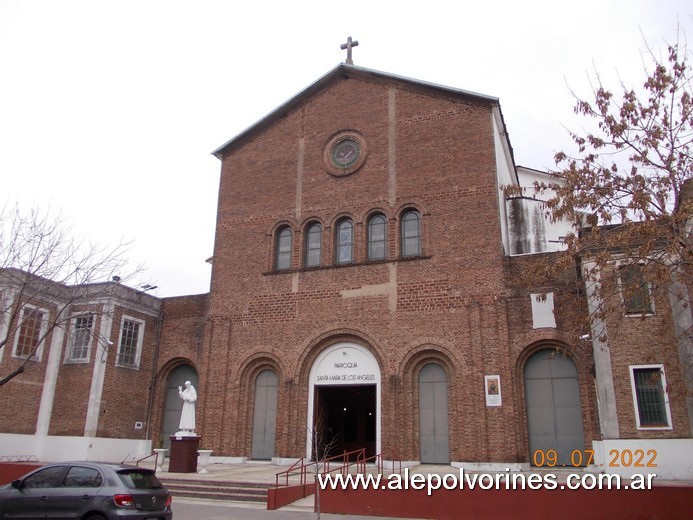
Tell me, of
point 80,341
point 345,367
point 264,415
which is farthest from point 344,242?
point 80,341

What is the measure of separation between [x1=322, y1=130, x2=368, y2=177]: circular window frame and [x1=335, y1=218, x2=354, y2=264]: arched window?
195 cm

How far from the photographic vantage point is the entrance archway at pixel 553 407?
1823 cm

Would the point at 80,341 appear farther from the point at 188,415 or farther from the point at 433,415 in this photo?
the point at 433,415

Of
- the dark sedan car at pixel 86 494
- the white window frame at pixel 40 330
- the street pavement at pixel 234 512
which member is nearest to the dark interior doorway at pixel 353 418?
the street pavement at pixel 234 512

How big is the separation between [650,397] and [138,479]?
12.8 m

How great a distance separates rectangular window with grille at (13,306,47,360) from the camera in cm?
2109

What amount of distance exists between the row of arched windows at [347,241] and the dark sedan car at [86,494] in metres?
12.3

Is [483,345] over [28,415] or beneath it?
over

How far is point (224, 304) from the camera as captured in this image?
23.3 m

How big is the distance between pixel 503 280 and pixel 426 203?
3904 millimetres

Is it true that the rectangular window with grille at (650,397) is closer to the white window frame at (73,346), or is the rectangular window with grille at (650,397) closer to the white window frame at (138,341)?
the white window frame at (138,341)

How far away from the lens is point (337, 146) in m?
23.8

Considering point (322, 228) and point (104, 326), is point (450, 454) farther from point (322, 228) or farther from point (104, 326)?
point (104, 326)

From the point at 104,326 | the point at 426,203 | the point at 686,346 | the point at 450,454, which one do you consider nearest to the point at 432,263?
the point at 426,203
